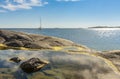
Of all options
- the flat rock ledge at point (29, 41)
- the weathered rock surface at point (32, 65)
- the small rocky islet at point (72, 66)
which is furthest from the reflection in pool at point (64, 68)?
the flat rock ledge at point (29, 41)

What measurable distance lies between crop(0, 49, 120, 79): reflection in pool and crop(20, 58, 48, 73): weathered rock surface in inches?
11.3

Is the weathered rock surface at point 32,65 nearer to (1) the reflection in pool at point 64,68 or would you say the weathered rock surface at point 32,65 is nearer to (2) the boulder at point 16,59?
(1) the reflection in pool at point 64,68

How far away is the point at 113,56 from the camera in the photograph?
78.0 ft

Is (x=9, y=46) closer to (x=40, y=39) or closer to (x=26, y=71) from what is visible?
(x=40, y=39)

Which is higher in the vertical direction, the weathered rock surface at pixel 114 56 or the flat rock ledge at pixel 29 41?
the flat rock ledge at pixel 29 41

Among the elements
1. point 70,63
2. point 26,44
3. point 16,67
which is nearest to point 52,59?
point 70,63

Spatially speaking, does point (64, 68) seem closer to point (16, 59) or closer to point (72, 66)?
point (72, 66)

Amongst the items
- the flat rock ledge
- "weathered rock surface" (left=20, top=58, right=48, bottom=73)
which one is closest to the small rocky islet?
"weathered rock surface" (left=20, top=58, right=48, bottom=73)

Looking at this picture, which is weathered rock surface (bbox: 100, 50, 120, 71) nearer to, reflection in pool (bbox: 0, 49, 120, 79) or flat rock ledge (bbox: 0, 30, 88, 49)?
reflection in pool (bbox: 0, 49, 120, 79)

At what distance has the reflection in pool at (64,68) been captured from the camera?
19.4 m

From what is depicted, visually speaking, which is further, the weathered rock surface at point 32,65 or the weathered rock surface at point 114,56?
the weathered rock surface at point 114,56

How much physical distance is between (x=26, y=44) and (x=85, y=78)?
12018 millimetres

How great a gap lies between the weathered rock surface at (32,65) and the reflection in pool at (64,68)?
287 millimetres

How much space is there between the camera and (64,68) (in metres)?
20.3
